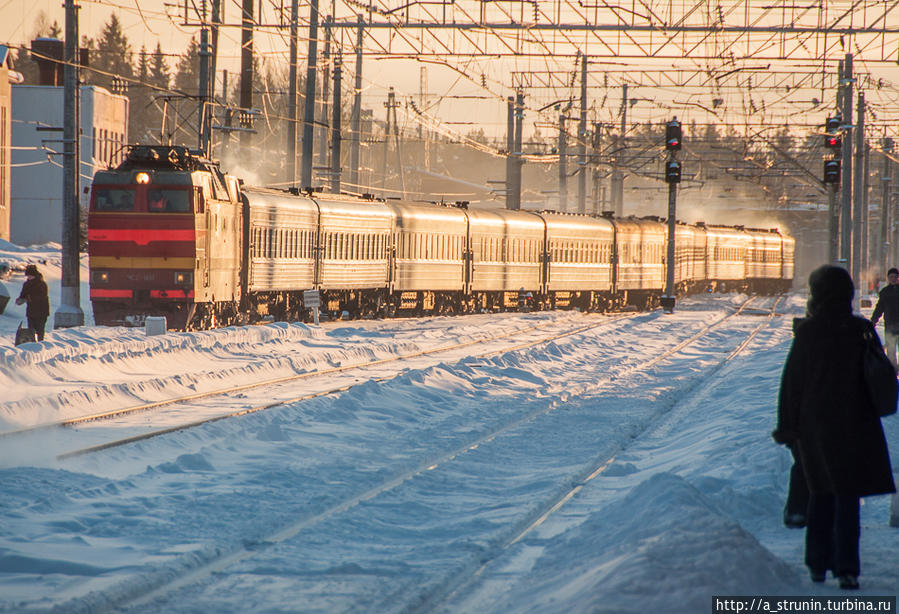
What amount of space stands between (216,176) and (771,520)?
1929 centimetres

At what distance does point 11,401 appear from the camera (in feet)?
45.2

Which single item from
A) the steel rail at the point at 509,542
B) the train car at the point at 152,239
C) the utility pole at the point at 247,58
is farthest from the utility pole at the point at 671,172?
the steel rail at the point at 509,542

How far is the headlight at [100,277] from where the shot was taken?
24344 mm

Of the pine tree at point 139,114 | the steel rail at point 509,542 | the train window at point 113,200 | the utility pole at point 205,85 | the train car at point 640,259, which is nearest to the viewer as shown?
Answer: the steel rail at point 509,542

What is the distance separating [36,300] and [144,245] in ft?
15.4

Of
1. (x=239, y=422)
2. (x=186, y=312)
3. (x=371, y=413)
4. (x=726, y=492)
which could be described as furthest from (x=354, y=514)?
(x=186, y=312)

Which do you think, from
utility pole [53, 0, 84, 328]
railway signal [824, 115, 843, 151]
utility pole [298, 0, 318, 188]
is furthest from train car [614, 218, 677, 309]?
utility pole [53, 0, 84, 328]

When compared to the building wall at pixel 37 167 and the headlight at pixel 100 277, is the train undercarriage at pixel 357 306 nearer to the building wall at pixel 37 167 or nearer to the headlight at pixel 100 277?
Result: the headlight at pixel 100 277

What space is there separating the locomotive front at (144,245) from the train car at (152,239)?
0.02 meters

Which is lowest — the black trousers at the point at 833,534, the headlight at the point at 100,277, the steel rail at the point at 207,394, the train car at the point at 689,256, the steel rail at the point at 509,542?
the steel rail at the point at 509,542

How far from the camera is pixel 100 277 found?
24.4m

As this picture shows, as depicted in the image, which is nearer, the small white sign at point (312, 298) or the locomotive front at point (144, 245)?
the locomotive front at point (144, 245)

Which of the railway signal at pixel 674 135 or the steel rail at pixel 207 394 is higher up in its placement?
the railway signal at pixel 674 135

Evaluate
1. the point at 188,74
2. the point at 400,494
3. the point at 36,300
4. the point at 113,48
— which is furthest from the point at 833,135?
the point at 188,74
